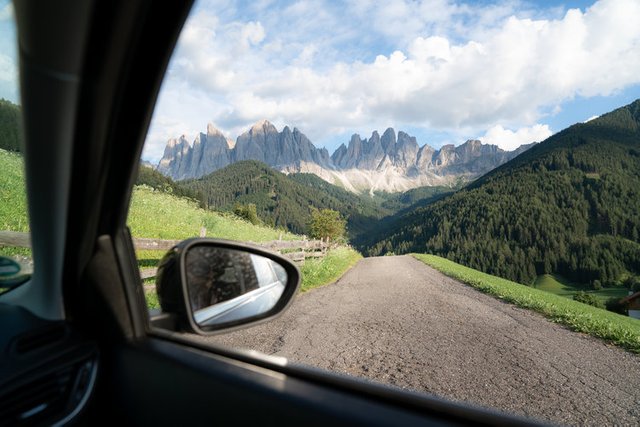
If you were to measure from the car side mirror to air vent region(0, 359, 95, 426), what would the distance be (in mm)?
304

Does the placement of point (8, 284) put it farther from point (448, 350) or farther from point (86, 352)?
point (448, 350)

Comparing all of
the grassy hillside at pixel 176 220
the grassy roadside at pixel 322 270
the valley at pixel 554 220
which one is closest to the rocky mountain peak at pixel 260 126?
the valley at pixel 554 220

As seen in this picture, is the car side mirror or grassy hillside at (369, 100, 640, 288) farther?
grassy hillside at (369, 100, 640, 288)

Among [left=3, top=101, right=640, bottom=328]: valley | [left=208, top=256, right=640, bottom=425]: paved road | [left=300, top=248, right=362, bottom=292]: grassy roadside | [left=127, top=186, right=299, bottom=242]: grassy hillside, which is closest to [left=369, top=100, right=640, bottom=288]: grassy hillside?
[left=3, top=101, right=640, bottom=328]: valley

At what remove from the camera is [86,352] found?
113 centimetres

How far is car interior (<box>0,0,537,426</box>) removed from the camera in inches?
29.6

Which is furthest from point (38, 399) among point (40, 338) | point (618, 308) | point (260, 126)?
point (260, 126)

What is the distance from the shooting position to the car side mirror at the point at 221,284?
48.0 inches

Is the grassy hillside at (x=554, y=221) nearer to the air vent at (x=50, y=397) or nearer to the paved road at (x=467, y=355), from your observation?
the paved road at (x=467, y=355)

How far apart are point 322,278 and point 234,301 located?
735cm

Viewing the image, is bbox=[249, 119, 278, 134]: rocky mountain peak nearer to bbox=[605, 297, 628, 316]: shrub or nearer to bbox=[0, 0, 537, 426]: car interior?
bbox=[605, 297, 628, 316]: shrub

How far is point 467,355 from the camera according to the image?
14.9 ft

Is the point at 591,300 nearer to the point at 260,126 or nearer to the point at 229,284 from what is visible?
the point at 229,284

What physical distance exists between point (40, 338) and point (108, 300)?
0.66 feet
